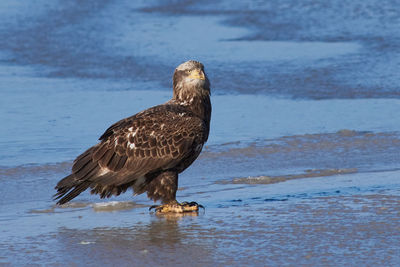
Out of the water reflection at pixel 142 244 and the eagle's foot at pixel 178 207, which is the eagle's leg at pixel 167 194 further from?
the water reflection at pixel 142 244

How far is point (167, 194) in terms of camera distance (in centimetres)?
675

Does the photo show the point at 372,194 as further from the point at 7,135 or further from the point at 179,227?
the point at 7,135

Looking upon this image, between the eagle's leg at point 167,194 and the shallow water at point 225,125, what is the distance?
0.13 m

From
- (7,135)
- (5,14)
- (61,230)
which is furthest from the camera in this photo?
(5,14)

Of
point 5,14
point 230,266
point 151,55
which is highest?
point 5,14

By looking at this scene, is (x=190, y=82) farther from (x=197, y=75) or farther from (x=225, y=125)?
(x=225, y=125)

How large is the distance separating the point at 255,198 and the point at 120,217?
3.48 feet

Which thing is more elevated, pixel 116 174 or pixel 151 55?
pixel 151 55

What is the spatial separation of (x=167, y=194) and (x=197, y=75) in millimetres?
936

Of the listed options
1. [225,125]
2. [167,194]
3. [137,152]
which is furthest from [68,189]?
[225,125]

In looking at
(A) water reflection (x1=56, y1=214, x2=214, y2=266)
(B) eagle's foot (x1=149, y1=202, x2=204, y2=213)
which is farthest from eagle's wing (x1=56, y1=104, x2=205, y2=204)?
(A) water reflection (x1=56, y1=214, x2=214, y2=266)

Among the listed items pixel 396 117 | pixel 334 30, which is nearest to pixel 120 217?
pixel 396 117

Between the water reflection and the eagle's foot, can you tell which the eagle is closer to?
the eagle's foot

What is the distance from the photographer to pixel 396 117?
9852 millimetres
